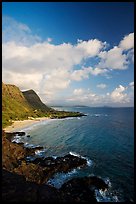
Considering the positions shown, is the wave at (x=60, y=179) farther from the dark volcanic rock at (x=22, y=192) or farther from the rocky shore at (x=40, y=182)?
the dark volcanic rock at (x=22, y=192)

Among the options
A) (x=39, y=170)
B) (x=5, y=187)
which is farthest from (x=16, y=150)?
(x=5, y=187)

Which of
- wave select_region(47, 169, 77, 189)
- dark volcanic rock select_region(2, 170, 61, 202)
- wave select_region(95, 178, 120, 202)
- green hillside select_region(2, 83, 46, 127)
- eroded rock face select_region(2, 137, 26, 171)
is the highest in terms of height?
green hillside select_region(2, 83, 46, 127)

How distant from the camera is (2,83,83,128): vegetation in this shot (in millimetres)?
98188

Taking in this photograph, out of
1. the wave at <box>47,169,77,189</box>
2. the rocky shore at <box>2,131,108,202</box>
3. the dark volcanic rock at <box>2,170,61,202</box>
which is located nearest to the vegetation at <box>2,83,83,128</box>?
the rocky shore at <box>2,131,108,202</box>

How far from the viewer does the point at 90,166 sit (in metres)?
27.7

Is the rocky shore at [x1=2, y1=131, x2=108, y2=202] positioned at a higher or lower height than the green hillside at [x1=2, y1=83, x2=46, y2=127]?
lower

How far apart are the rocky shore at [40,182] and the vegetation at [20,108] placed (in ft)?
163

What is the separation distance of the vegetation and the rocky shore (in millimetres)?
49641

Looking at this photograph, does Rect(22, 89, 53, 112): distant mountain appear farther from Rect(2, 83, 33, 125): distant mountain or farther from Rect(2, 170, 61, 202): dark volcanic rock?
Rect(2, 170, 61, 202): dark volcanic rock

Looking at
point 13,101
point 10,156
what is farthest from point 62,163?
point 13,101

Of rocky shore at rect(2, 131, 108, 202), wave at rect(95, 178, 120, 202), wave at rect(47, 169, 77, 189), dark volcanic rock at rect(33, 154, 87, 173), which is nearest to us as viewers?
rocky shore at rect(2, 131, 108, 202)

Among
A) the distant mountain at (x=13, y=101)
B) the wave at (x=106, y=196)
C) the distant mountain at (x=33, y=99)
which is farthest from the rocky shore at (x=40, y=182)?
the distant mountain at (x=33, y=99)

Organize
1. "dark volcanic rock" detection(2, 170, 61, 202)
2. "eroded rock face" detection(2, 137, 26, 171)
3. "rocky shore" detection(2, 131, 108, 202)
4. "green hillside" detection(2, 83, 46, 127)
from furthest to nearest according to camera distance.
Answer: "green hillside" detection(2, 83, 46, 127) < "eroded rock face" detection(2, 137, 26, 171) < "rocky shore" detection(2, 131, 108, 202) < "dark volcanic rock" detection(2, 170, 61, 202)

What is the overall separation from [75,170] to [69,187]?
19.8 feet
